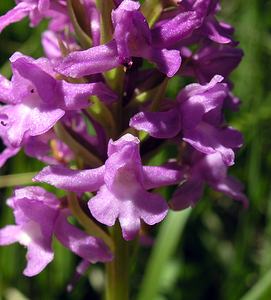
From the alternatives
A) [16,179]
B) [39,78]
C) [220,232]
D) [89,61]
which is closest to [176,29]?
[89,61]

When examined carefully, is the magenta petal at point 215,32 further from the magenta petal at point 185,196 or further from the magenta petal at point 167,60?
the magenta petal at point 185,196

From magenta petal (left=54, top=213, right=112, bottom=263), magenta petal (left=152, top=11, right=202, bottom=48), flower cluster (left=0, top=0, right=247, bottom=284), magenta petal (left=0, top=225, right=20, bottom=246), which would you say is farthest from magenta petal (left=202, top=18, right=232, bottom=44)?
magenta petal (left=0, top=225, right=20, bottom=246)

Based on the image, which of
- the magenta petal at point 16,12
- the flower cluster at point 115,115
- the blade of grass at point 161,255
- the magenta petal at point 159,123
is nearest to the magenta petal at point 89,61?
the flower cluster at point 115,115

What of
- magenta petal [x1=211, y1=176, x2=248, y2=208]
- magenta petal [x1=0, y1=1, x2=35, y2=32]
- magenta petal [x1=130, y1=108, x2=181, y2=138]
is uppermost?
magenta petal [x1=0, y1=1, x2=35, y2=32]

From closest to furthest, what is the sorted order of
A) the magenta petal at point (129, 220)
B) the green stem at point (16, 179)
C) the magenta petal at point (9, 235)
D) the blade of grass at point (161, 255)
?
1. the magenta petal at point (129, 220)
2. the magenta petal at point (9, 235)
3. the blade of grass at point (161, 255)
4. the green stem at point (16, 179)

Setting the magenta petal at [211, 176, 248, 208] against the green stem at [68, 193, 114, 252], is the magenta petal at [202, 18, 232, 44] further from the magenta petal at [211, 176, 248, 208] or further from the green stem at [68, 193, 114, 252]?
the green stem at [68, 193, 114, 252]

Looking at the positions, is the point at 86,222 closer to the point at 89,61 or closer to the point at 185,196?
the point at 185,196

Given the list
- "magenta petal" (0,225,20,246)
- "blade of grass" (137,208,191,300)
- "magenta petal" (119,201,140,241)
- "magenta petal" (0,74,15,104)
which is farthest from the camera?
"blade of grass" (137,208,191,300)
